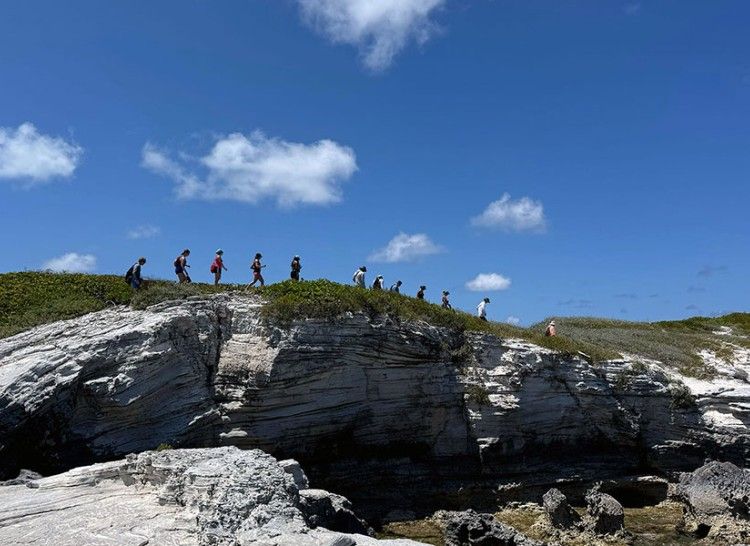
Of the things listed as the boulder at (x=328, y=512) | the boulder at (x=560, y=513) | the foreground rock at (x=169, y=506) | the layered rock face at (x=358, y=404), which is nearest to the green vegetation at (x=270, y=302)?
the layered rock face at (x=358, y=404)

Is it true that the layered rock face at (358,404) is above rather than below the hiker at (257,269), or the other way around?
below

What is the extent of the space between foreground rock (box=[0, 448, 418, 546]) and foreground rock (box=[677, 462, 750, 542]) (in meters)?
18.5

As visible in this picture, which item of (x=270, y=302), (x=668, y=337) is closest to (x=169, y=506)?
(x=270, y=302)

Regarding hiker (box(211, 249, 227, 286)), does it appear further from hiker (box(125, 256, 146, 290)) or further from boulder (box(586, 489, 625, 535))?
boulder (box(586, 489, 625, 535))

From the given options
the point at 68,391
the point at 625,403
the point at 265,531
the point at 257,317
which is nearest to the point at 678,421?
the point at 625,403

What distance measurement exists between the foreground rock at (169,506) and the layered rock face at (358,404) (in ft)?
16.8

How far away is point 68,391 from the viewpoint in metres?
22.5

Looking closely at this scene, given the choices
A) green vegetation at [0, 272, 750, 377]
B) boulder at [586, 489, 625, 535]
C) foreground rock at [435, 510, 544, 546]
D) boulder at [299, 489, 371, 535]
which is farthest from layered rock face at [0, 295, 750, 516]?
boulder at [299, 489, 371, 535]

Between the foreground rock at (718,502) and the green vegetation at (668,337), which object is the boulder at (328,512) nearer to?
the foreground rock at (718,502)

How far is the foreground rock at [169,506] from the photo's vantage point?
44.1ft

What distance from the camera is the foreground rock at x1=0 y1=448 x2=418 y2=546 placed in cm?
1344

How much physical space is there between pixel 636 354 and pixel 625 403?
615cm

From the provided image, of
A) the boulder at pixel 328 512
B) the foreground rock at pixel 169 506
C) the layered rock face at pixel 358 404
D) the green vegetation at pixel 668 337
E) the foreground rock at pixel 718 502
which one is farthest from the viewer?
the green vegetation at pixel 668 337

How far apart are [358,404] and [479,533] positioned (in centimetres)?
780
